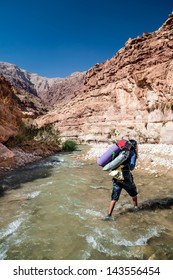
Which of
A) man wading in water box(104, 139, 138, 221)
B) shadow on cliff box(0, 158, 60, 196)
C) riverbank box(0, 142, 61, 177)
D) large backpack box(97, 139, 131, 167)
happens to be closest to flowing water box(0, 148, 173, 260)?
shadow on cliff box(0, 158, 60, 196)

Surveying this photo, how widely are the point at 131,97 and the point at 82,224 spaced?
32.7m

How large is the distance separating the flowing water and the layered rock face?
54.2 feet

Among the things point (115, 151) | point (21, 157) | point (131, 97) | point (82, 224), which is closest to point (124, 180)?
point (115, 151)

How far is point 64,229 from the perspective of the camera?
17.7ft

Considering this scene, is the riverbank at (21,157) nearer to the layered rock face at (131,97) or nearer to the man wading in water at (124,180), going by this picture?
the man wading in water at (124,180)

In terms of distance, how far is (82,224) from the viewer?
18.5 ft

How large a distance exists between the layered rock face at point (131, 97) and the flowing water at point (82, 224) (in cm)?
1653

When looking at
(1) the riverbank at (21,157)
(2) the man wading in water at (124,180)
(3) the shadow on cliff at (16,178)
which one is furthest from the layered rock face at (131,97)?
(2) the man wading in water at (124,180)

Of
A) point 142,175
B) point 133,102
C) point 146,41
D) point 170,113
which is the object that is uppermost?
point 146,41

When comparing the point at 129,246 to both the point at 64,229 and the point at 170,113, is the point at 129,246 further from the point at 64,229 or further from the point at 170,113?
the point at 170,113

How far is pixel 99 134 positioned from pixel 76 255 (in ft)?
125

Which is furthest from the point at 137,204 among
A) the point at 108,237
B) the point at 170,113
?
the point at 170,113

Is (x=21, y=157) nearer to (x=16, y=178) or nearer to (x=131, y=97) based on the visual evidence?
(x=16, y=178)

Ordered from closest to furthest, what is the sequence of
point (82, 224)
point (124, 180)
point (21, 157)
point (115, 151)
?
point (82, 224) < point (115, 151) < point (124, 180) < point (21, 157)
